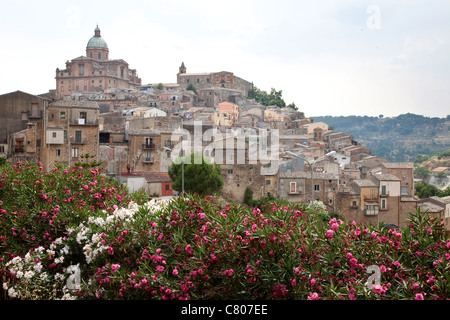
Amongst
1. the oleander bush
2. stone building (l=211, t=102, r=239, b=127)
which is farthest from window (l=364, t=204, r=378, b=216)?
stone building (l=211, t=102, r=239, b=127)

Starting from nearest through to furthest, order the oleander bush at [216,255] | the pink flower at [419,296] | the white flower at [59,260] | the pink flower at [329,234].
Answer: the pink flower at [419,296] → the oleander bush at [216,255] → the pink flower at [329,234] → the white flower at [59,260]

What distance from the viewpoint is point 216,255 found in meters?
8.10

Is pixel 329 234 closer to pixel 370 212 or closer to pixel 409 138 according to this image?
pixel 370 212

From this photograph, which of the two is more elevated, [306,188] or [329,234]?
[329,234]

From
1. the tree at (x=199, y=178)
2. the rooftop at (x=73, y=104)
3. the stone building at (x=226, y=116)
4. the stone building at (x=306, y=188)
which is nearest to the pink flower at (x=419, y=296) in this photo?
the tree at (x=199, y=178)

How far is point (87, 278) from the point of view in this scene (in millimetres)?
9656

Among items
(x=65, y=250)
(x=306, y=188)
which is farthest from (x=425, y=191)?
(x=65, y=250)

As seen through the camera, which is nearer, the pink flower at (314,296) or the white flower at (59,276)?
Answer: the pink flower at (314,296)

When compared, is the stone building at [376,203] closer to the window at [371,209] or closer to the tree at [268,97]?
the window at [371,209]

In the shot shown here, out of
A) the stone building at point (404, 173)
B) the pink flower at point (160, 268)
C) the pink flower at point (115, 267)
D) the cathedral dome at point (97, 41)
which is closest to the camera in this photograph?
the pink flower at point (160, 268)

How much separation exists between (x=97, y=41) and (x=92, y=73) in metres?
9.38

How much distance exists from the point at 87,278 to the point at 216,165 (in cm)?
3126

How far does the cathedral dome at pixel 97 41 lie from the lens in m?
106
